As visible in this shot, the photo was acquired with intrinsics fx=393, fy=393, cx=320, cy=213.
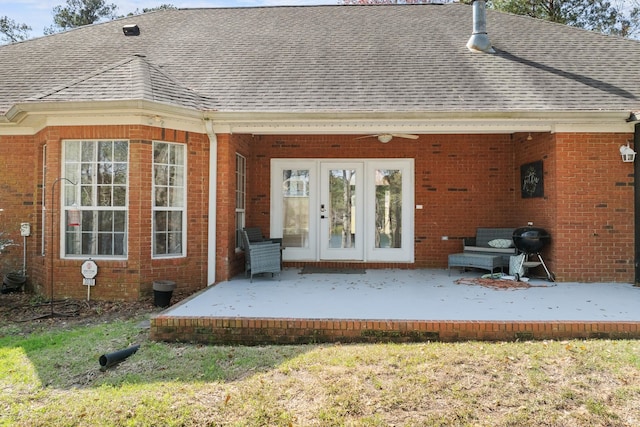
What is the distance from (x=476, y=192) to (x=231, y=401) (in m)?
7.12

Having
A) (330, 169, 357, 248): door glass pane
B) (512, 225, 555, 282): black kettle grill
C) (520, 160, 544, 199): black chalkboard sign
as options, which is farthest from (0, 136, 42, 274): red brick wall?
(520, 160, 544, 199): black chalkboard sign

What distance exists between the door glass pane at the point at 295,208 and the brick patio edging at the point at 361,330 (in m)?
4.28

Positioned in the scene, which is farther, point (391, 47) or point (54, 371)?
point (391, 47)

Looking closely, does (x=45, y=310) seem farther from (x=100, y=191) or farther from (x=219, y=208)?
(x=219, y=208)

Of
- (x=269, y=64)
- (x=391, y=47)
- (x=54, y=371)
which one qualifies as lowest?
(x=54, y=371)

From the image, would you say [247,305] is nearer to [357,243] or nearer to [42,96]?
[357,243]

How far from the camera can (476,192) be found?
859 cm

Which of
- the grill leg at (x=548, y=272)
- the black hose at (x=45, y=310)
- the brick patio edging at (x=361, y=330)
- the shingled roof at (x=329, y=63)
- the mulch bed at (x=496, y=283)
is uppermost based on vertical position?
the shingled roof at (x=329, y=63)

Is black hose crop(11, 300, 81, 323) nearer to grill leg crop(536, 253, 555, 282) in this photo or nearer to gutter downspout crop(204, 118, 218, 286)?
gutter downspout crop(204, 118, 218, 286)

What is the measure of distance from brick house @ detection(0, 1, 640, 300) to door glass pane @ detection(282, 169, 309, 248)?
0.04m

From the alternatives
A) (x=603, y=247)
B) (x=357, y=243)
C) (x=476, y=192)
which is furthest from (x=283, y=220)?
(x=603, y=247)

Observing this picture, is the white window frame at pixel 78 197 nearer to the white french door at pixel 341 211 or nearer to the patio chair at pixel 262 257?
the patio chair at pixel 262 257

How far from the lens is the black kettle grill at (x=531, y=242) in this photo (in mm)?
6828

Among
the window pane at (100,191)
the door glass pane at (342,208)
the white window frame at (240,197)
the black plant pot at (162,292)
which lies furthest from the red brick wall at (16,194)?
the door glass pane at (342,208)
